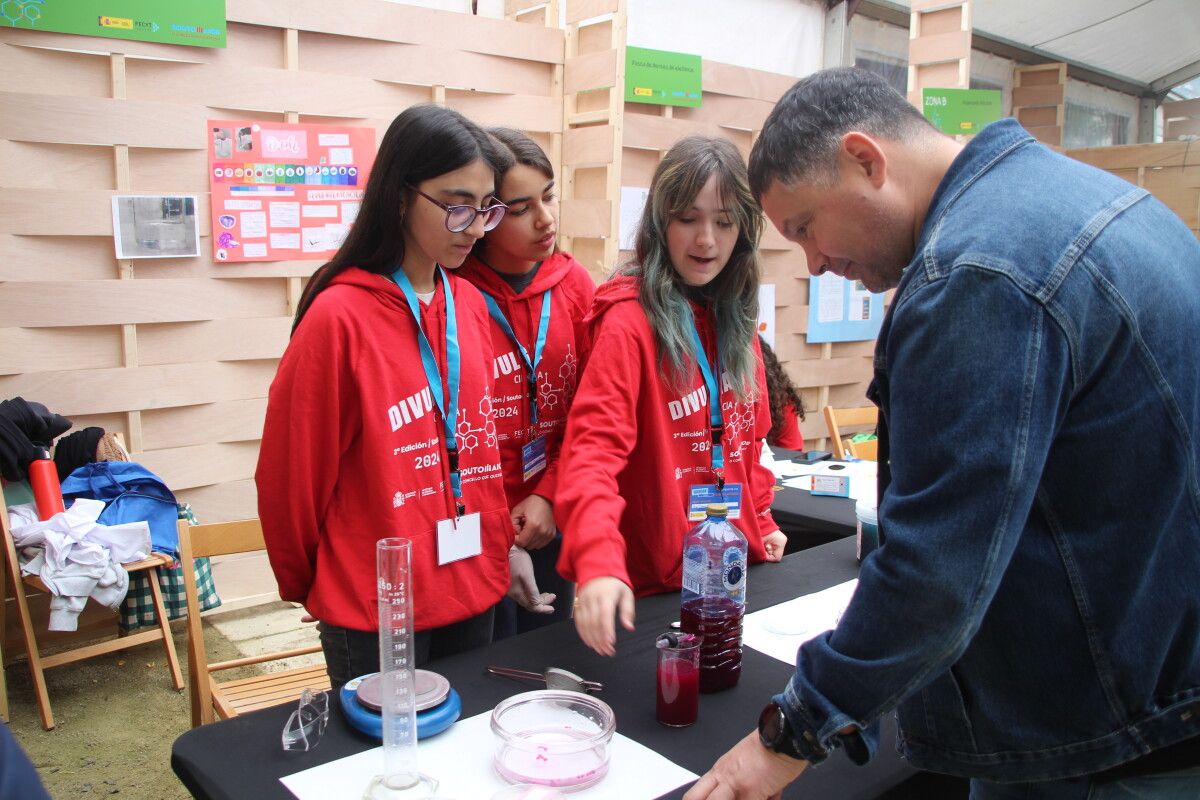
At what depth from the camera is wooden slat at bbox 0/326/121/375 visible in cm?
310

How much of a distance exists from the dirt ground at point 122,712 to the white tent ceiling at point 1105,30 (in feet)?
14.9

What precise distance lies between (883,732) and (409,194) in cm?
122

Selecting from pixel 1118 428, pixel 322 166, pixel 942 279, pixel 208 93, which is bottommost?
pixel 1118 428

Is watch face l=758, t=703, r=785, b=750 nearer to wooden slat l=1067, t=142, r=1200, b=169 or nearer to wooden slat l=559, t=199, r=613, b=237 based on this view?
wooden slat l=559, t=199, r=613, b=237

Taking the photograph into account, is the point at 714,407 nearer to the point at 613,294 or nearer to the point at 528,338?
the point at 613,294

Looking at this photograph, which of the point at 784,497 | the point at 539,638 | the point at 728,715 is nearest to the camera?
the point at 728,715

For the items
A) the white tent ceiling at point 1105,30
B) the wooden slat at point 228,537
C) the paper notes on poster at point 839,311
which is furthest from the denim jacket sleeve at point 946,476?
the white tent ceiling at point 1105,30

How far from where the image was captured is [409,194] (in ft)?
5.72

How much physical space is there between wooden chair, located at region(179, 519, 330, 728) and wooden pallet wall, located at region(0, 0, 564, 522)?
1.28 meters

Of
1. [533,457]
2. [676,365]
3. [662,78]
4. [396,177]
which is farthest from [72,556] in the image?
[662,78]

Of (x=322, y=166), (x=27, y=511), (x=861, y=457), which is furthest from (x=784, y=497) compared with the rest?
(x=27, y=511)

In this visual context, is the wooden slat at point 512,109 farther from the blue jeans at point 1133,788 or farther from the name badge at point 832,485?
the blue jeans at point 1133,788

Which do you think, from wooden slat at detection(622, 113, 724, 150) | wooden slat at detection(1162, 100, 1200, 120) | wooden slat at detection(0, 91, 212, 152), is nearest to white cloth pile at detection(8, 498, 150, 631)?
wooden slat at detection(0, 91, 212, 152)

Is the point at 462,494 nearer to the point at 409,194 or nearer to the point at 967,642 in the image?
the point at 409,194
